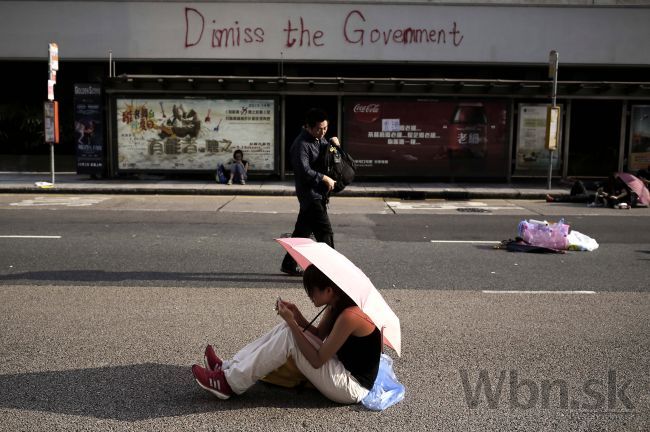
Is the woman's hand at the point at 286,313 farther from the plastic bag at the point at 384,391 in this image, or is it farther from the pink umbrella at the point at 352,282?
the plastic bag at the point at 384,391

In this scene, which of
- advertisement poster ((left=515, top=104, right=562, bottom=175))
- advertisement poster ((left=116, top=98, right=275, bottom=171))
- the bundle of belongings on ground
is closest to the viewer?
the bundle of belongings on ground

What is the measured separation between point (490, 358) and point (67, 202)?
12.3 m

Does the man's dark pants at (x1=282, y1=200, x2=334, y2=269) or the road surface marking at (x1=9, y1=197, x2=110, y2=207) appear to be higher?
the man's dark pants at (x1=282, y1=200, x2=334, y2=269)

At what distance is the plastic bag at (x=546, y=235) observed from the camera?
387 inches

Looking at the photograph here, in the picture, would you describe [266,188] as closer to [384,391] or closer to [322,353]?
[384,391]

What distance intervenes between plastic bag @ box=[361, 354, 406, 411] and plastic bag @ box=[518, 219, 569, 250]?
5787mm

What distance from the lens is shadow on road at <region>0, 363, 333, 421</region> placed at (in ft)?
14.1

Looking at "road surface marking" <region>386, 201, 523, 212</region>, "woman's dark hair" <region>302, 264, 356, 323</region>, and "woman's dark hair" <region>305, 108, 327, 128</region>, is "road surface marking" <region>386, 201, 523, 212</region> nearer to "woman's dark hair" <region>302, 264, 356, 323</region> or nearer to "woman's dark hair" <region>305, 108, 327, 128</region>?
"woman's dark hair" <region>305, 108, 327, 128</region>

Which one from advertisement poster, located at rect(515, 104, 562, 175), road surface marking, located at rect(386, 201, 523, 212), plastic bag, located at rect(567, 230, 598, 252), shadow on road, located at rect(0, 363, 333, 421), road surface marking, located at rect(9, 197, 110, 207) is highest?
advertisement poster, located at rect(515, 104, 562, 175)

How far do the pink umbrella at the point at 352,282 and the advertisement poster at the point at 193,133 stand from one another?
581 inches

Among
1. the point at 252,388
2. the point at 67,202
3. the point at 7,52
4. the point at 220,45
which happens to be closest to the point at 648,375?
the point at 252,388

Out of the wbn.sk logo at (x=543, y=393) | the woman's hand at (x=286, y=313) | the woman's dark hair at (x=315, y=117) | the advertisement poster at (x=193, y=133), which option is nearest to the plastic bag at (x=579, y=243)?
the woman's dark hair at (x=315, y=117)

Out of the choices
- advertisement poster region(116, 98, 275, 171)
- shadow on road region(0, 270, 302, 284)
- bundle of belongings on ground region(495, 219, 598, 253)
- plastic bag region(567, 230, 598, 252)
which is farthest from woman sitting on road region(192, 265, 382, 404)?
advertisement poster region(116, 98, 275, 171)

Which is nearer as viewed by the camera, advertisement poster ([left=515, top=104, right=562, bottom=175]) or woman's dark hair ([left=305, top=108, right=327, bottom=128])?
woman's dark hair ([left=305, top=108, right=327, bottom=128])
